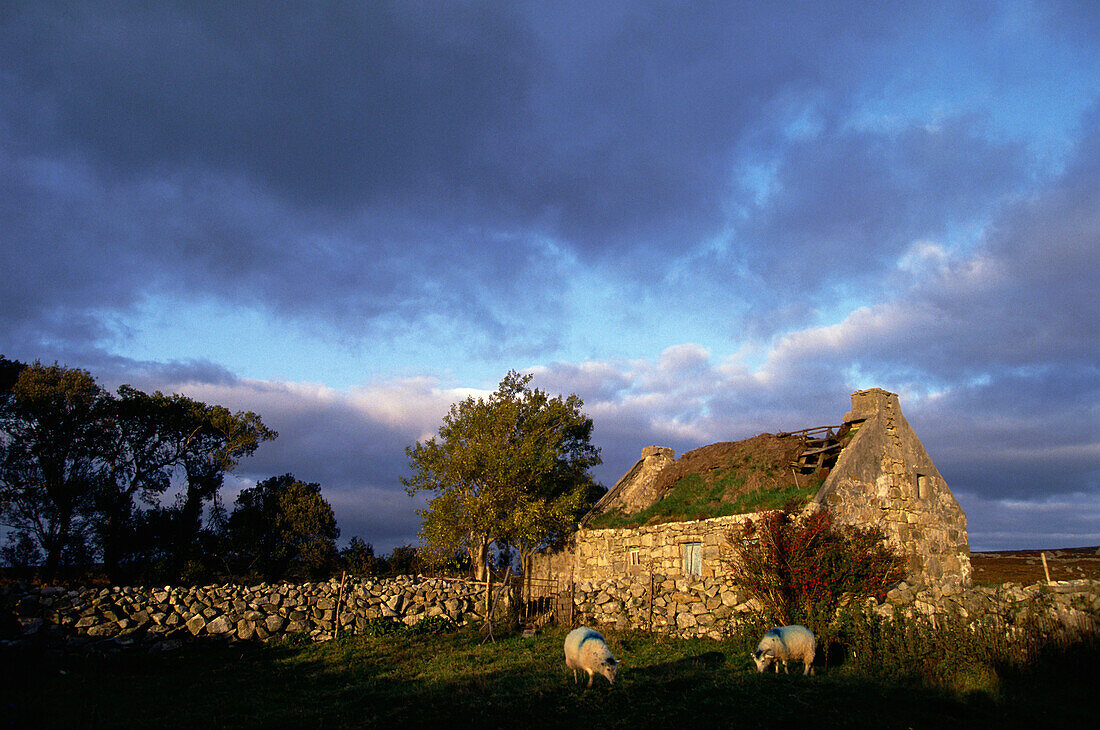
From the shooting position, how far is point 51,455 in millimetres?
25859

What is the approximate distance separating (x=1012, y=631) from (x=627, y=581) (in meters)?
11.0

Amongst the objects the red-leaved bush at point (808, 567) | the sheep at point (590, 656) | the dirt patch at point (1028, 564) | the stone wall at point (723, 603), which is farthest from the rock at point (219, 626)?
the dirt patch at point (1028, 564)

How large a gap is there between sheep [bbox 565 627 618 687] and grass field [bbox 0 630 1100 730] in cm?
36

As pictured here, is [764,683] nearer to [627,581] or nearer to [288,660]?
[627,581]

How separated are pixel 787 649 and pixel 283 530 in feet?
82.4

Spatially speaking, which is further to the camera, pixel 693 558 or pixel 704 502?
pixel 704 502

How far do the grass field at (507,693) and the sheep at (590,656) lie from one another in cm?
36

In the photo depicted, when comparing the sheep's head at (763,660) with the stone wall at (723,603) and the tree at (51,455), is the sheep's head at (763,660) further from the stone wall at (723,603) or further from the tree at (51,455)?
the tree at (51,455)

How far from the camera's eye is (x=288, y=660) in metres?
17.1

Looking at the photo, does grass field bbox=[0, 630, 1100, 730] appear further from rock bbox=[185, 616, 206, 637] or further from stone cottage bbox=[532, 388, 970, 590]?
stone cottage bbox=[532, 388, 970, 590]

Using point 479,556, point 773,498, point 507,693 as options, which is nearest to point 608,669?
point 507,693

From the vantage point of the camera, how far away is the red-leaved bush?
16688 mm

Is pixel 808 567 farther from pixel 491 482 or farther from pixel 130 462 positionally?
pixel 130 462

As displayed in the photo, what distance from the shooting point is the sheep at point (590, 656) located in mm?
12070
